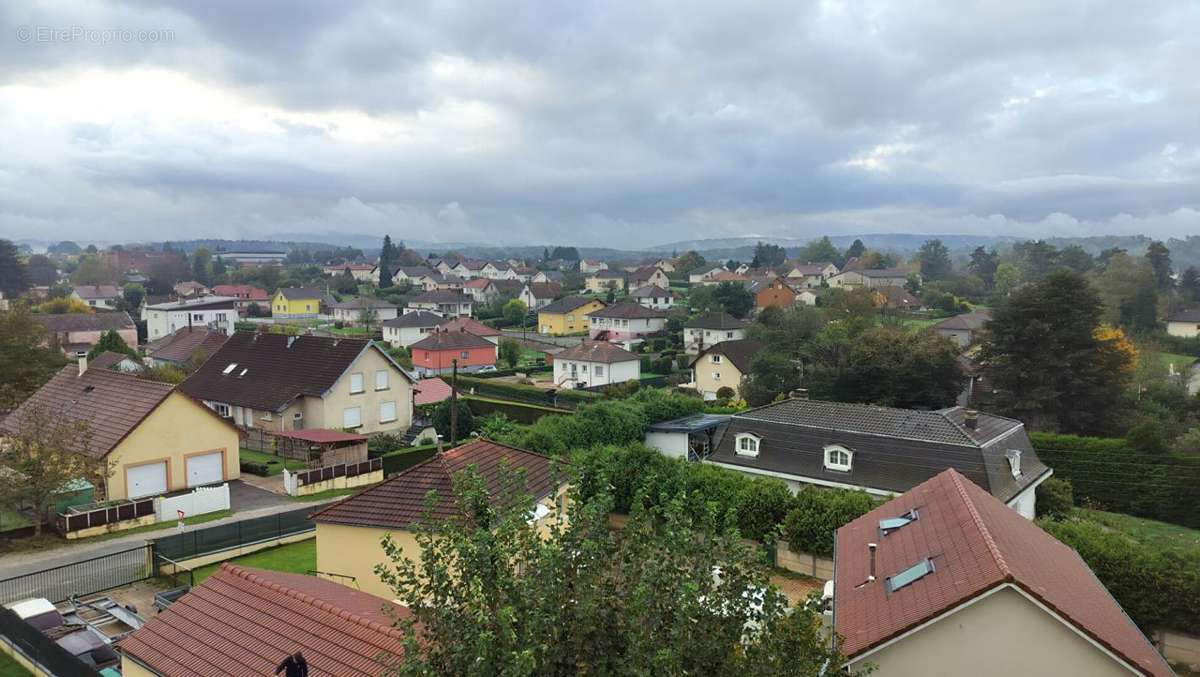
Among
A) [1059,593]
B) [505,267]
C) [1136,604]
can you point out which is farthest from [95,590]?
[505,267]

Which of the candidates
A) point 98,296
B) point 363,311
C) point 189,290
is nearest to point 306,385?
point 363,311

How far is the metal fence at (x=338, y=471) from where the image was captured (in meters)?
28.3

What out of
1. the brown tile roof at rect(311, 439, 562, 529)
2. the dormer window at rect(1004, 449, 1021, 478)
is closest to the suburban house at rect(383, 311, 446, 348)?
the dormer window at rect(1004, 449, 1021, 478)

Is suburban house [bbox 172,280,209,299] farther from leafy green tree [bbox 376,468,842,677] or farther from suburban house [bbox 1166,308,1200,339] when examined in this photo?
suburban house [bbox 1166,308,1200,339]

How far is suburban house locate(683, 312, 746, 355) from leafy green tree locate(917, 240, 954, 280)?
4043 inches

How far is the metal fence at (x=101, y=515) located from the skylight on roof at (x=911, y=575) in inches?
912

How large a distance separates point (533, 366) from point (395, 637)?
5990 cm

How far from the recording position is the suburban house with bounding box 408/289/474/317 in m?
107

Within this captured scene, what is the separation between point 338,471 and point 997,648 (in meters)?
24.6

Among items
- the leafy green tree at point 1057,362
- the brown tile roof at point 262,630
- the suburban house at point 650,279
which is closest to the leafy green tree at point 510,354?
the leafy green tree at point 1057,362

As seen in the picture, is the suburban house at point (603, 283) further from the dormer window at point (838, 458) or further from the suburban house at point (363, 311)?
the dormer window at point (838, 458)

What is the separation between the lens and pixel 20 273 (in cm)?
12750

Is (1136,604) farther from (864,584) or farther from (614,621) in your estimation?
(614,621)

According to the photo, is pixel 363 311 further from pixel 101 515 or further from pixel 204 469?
pixel 101 515
